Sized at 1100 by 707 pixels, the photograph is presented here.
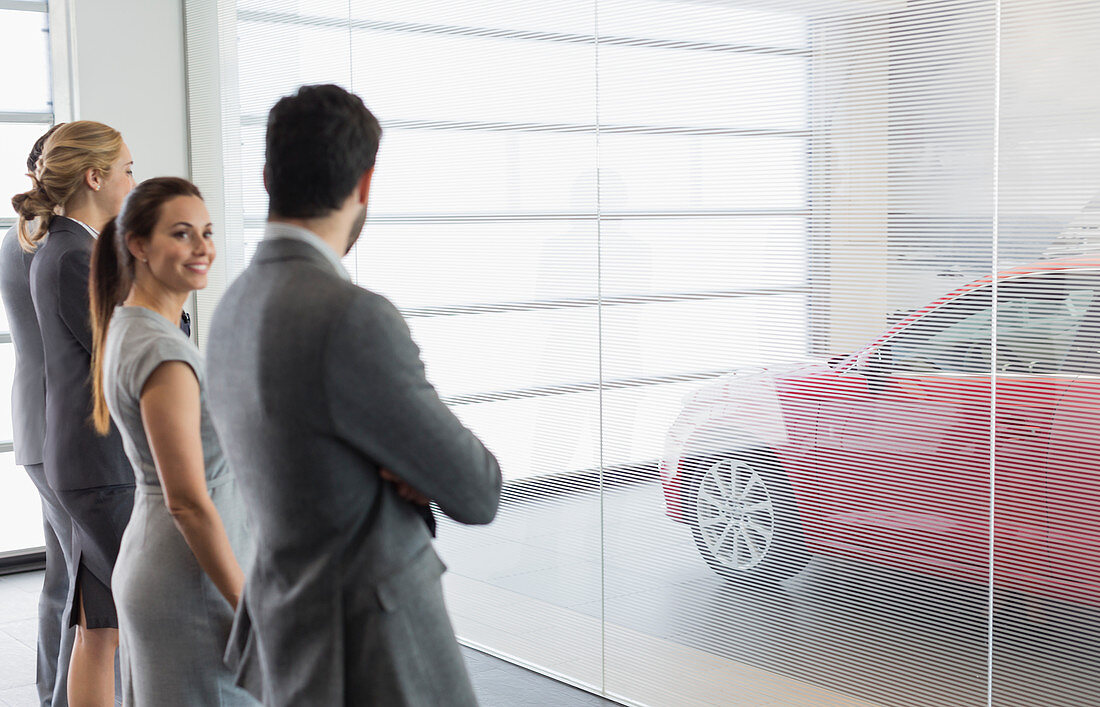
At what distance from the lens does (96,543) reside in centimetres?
287

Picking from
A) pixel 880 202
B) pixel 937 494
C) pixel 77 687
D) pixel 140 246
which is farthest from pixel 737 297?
pixel 77 687

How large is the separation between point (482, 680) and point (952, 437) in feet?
6.31

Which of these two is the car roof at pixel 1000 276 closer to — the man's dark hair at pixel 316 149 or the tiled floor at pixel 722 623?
the tiled floor at pixel 722 623

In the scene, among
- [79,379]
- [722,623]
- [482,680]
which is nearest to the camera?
[79,379]

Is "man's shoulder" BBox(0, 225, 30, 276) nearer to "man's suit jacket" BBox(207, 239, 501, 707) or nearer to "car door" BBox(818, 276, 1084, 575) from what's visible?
"man's suit jacket" BBox(207, 239, 501, 707)

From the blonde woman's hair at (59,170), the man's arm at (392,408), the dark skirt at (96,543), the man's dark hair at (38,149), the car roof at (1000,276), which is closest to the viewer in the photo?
the man's arm at (392,408)

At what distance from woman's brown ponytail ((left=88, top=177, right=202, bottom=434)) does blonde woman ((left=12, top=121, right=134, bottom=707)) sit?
24.2 inches

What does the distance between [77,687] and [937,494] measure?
85.2 inches

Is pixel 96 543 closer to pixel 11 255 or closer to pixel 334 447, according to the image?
pixel 11 255

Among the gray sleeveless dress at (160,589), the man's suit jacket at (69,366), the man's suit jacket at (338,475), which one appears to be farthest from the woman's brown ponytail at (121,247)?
the man's suit jacket at (338,475)

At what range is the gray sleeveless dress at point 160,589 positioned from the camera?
204cm

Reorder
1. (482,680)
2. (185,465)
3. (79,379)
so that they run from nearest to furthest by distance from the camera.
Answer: (185,465) → (79,379) → (482,680)

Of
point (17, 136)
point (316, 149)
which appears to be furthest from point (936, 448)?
point (17, 136)

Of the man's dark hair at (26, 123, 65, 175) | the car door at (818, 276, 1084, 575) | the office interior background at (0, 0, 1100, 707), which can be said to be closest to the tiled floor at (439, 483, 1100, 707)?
the office interior background at (0, 0, 1100, 707)
